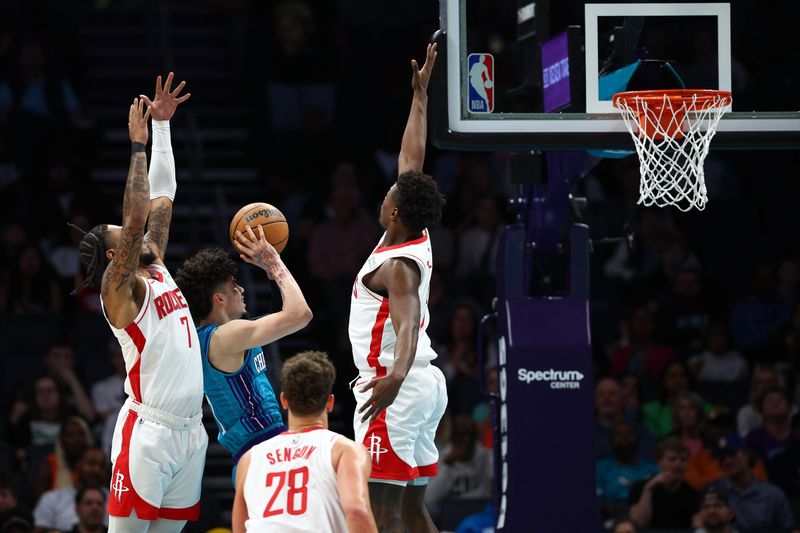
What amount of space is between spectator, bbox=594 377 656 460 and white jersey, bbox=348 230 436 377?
4659 mm

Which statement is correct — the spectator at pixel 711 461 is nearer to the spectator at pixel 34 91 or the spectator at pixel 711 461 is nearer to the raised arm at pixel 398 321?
the raised arm at pixel 398 321

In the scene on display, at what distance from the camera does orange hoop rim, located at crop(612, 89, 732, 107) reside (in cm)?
775

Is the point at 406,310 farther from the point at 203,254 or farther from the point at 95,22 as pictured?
the point at 95,22

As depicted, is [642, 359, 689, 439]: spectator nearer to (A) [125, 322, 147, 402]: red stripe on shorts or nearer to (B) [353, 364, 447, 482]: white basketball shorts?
(B) [353, 364, 447, 482]: white basketball shorts

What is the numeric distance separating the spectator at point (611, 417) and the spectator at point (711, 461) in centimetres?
36

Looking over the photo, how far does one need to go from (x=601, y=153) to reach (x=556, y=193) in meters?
0.88

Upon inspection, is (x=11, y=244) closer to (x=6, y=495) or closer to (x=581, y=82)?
(x=6, y=495)

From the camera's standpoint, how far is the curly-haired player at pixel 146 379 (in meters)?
6.77

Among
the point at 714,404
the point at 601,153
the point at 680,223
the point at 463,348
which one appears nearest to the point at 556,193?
the point at 601,153

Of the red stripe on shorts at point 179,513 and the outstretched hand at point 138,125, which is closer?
the red stripe on shorts at point 179,513

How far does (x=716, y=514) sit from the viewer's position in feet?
34.3

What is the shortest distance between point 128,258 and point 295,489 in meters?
1.52

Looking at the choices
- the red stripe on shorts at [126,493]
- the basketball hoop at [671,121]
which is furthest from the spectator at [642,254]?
the red stripe on shorts at [126,493]

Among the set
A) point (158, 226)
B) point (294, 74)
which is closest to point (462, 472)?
point (158, 226)
